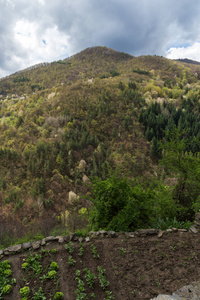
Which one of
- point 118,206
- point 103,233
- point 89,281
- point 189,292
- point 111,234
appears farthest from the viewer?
point 118,206

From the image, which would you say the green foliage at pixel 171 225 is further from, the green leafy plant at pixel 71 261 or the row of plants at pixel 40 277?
the row of plants at pixel 40 277

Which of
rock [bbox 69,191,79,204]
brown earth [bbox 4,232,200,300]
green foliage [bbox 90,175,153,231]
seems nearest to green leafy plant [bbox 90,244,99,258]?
brown earth [bbox 4,232,200,300]

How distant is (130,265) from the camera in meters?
5.69

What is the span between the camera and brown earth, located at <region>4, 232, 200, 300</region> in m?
4.81

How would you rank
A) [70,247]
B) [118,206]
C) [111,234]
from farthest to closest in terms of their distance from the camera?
[118,206], [111,234], [70,247]

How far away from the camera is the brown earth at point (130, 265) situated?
15.8ft

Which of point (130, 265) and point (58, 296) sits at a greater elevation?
point (58, 296)

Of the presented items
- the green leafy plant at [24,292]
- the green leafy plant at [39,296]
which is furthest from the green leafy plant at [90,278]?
the green leafy plant at [24,292]

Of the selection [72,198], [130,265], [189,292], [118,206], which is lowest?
[72,198]

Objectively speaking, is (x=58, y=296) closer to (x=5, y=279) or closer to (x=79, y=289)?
(x=79, y=289)

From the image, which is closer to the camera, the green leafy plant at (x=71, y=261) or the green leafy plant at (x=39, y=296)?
the green leafy plant at (x=39, y=296)

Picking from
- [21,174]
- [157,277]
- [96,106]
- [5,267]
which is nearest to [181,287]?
[157,277]

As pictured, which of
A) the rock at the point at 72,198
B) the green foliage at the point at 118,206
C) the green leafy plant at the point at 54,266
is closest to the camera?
the green leafy plant at the point at 54,266

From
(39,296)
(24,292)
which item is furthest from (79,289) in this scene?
(24,292)
